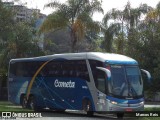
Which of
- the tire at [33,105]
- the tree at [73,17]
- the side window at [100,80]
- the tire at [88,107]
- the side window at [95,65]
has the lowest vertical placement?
the tire at [33,105]

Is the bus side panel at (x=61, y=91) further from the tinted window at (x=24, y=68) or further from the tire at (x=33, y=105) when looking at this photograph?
the tinted window at (x=24, y=68)

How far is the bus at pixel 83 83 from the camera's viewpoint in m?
21.5

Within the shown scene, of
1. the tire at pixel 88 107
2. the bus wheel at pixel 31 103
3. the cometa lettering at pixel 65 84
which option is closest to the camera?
the tire at pixel 88 107

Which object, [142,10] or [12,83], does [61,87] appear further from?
[142,10]

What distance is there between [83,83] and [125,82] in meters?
2.61

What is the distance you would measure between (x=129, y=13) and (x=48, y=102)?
1914 centimetres

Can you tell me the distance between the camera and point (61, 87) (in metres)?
25.0

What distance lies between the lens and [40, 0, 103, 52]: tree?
3603 centimetres

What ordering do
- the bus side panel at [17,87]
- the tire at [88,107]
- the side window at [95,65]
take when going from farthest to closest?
the bus side panel at [17,87]
the tire at [88,107]
the side window at [95,65]

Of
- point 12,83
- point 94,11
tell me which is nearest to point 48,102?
point 12,83

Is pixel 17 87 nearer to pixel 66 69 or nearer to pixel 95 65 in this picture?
pixel 66 69

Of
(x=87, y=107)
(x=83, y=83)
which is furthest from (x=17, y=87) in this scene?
(x=87, y=107)

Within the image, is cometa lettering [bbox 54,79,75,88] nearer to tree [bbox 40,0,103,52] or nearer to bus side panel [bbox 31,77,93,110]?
bus side panel [bbox 31,77,93,110]

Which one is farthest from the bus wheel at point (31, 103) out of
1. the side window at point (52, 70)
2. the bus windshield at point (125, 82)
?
the bus windshield at point (125, 82)
